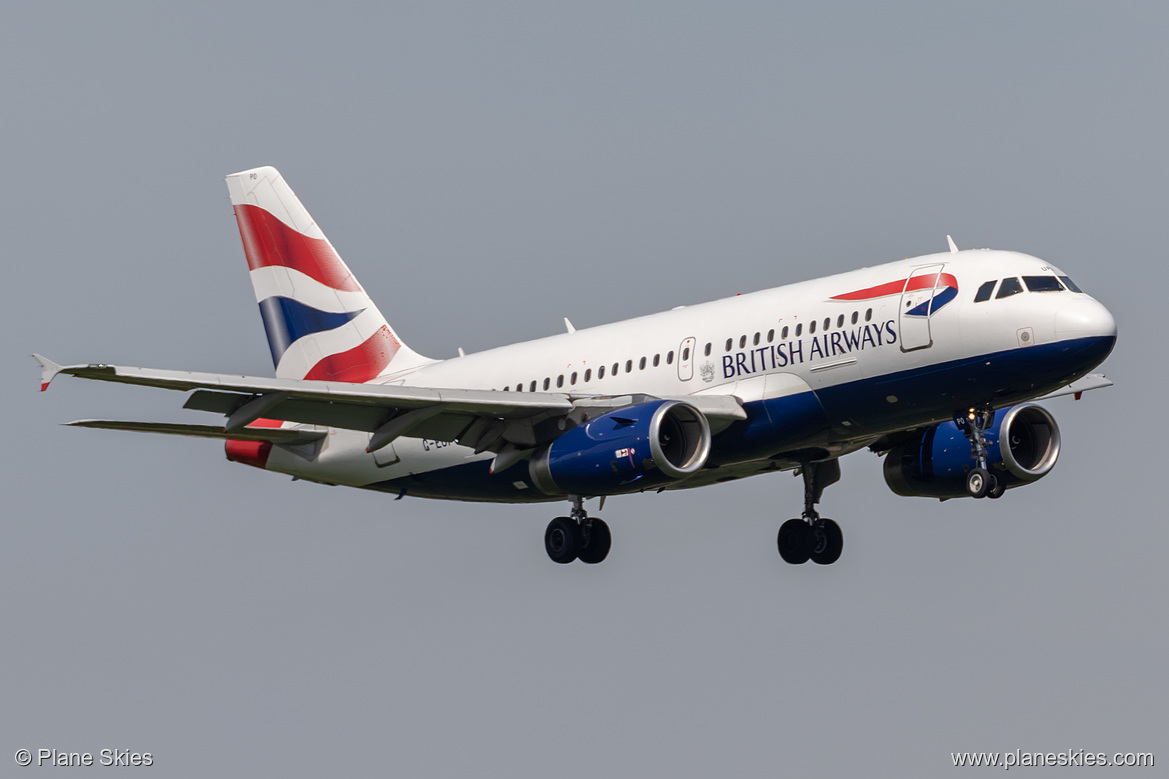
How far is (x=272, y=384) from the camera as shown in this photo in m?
32.6

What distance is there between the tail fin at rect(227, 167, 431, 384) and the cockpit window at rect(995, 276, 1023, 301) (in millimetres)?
15857

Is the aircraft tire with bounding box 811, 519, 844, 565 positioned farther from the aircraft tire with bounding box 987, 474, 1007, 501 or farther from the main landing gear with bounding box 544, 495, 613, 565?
the aircraft tire with bounding box 987, 474, 1007, 501

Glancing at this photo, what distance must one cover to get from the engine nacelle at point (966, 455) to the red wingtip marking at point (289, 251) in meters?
14.6

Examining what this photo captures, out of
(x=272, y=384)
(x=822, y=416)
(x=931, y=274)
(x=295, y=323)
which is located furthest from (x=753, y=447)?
(x=295, y=323)

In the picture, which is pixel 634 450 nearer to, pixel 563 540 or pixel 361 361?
pixel 563 540

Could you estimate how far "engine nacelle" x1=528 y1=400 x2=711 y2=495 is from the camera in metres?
33.6

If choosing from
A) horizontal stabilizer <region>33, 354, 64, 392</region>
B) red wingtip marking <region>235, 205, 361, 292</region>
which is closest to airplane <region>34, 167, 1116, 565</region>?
horizontal stabilizer <region>33, 354, 64, 392</region>

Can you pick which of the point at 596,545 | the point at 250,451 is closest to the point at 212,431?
the point at 250,451

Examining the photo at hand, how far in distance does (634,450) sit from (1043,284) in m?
8.36

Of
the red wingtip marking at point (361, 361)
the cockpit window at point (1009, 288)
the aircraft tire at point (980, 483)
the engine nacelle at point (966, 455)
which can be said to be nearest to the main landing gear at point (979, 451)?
the aircraft tire at point (980, 483)

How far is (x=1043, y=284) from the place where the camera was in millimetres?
32750

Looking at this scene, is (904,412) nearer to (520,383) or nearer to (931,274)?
(931,274)

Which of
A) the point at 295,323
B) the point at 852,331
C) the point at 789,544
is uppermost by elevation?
the point at 295,323

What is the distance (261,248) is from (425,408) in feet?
39.5
